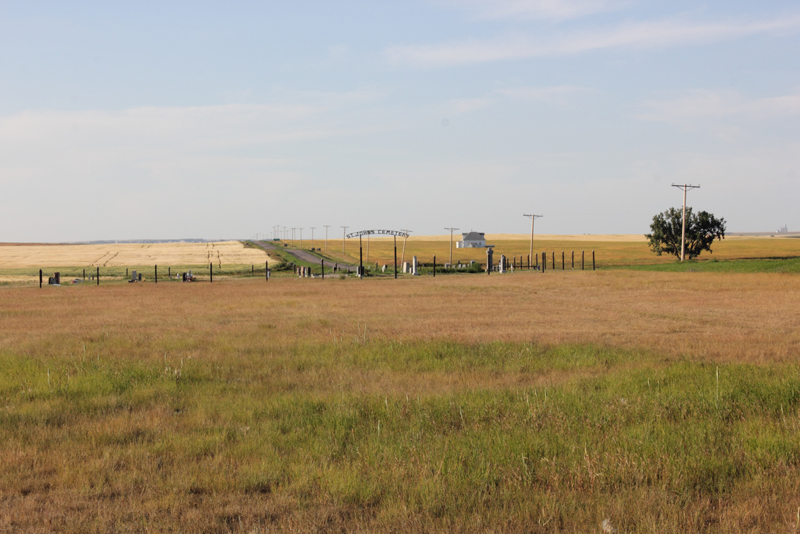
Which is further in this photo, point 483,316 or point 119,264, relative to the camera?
point 119,264

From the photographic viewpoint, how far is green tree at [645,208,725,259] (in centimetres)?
9331

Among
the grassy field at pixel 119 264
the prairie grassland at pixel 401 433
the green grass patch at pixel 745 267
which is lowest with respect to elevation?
the grassy field at pixel 119 264

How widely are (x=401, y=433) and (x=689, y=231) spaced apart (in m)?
97.0

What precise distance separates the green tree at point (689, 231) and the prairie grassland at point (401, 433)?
277 feet

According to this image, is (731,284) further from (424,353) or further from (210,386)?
(210,386)

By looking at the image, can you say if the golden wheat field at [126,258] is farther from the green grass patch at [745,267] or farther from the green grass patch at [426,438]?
the green grass patch at [426,438]

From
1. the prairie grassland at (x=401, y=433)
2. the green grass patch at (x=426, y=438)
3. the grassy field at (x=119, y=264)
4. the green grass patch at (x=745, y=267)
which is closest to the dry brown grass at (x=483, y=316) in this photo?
the prairie grassland at (x=401, y=433)

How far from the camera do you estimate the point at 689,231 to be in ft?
307

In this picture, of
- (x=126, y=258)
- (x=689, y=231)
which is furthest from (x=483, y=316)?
(x=126, y=258)

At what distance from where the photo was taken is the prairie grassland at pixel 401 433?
5.42 m

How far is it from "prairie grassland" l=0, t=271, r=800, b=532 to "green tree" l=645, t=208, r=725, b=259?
8445 centimetres

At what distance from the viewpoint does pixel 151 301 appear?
32.6 m

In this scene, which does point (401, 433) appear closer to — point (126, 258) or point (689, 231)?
point (689, 231)

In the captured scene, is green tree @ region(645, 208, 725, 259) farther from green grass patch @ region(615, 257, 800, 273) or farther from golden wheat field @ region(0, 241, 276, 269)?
golden wheat field @ region(0, 241, 276, 269)
